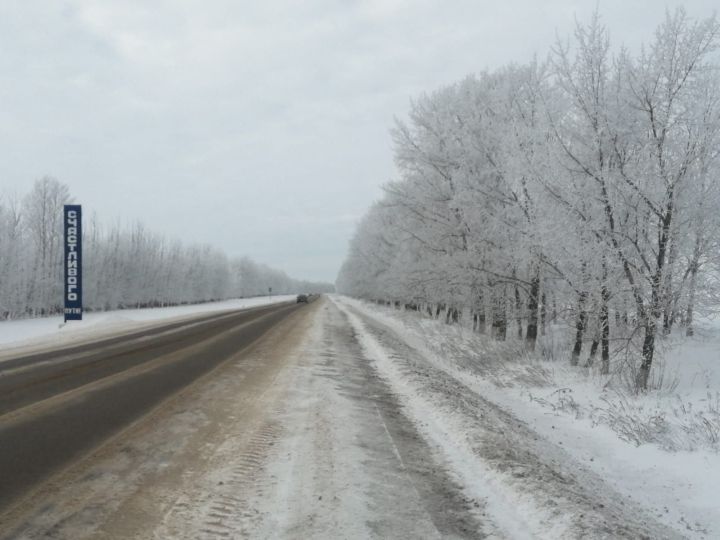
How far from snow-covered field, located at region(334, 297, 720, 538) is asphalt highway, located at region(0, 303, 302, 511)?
3955mm

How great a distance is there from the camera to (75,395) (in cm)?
799

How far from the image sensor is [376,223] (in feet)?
152

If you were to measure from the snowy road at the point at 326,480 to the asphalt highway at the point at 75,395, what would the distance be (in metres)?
0.35

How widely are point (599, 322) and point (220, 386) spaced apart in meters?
8.24

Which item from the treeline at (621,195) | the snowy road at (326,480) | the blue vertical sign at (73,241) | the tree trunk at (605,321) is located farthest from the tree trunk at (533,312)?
the blue vertical sign at (73,241)

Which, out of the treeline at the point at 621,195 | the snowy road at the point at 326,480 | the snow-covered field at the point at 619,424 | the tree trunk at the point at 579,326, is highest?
the treeline at the point at 621,195

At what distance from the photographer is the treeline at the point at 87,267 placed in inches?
1977

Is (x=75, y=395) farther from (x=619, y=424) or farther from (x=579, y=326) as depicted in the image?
(x=579, y=326)

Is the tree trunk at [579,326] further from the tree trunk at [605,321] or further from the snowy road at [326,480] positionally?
the snowy road at [326,480]

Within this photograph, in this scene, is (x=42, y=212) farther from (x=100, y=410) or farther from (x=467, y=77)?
(x=100, y=410)

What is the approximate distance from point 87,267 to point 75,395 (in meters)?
63.9

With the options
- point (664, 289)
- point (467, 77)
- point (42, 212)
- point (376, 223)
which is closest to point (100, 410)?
point (664, 289)

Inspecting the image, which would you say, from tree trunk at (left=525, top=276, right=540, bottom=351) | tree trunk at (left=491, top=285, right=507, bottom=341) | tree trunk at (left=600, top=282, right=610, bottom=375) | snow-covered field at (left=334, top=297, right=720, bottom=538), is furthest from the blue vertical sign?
tree trunk at (left=600, top=282, right=610, bottom=375)

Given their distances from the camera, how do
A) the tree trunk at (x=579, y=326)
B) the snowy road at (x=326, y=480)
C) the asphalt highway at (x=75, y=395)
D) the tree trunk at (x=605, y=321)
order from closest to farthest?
the snowy road at (x=326, y=480) < the asphalt highway at (x=75, y=395) < the tree trunk at (x=605, y=321) < the tree trunk at (x=579, y=326)
